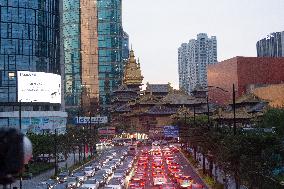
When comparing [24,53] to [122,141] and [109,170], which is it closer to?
[122,141]

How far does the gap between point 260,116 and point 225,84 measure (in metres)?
51.8

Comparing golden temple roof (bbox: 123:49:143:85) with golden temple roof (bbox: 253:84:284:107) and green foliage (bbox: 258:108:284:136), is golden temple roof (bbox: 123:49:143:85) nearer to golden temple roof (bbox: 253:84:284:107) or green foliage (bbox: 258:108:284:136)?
golden temple roof (bbox: 253:84:284:107)

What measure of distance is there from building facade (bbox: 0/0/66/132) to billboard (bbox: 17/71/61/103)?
1222mm

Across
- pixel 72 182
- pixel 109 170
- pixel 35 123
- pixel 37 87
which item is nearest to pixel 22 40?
pixel 37 87

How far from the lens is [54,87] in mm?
119688

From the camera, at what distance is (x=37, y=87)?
11375cm

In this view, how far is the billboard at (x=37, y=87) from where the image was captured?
112m

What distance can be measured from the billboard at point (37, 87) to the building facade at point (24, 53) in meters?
1.22

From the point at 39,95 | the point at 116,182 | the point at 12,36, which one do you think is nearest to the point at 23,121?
the point at 39,95

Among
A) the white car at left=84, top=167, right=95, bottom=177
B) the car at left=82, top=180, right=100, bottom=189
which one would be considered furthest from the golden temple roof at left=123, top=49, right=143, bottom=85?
the car at left=82, top=180, right=100, bottom=189

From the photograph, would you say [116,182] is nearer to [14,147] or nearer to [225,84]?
[14,147]

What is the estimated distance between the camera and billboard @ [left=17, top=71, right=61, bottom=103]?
112 meters

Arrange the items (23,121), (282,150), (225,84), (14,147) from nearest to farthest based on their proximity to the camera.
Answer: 1. (14,147)
2. (282,150)
3. (23,121)
4. (225,84)

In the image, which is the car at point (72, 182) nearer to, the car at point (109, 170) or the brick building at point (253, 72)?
the car at point (109, 170)
